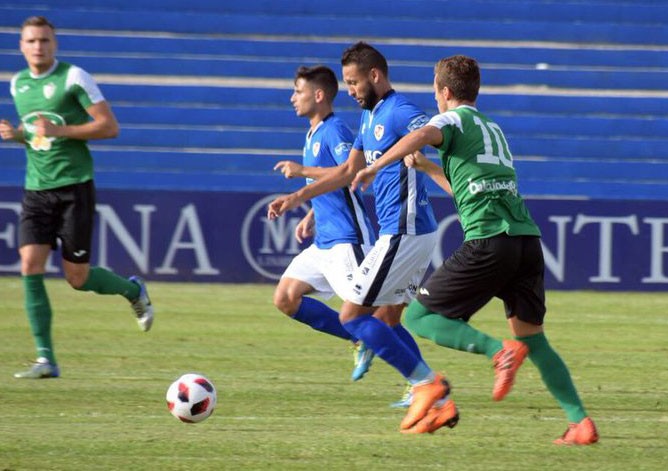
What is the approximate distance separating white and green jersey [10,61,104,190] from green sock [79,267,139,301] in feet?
2.54

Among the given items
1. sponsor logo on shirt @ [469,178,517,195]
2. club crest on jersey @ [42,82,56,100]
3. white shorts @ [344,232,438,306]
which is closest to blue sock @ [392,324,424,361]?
white shorts @ [344,232,438,306]

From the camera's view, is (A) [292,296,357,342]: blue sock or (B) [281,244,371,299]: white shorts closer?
(B) [281,244,371,299]: white shorts

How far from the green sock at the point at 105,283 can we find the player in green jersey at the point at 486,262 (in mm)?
3372

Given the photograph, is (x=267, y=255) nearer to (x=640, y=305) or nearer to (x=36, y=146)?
(x=640, y=305)

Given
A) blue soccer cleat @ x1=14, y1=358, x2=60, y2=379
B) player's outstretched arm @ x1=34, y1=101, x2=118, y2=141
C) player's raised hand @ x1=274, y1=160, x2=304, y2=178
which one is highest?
player's outstretched arm @ x1=34, y1=101, x2=118, y2=141

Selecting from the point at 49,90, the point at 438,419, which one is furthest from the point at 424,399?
the point at 49,90

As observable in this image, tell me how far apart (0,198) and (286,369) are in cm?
801

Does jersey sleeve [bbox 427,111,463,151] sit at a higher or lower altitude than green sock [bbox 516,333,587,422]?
higher

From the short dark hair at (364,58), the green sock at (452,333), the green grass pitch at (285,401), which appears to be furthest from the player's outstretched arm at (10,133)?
the green sock at (452,333)

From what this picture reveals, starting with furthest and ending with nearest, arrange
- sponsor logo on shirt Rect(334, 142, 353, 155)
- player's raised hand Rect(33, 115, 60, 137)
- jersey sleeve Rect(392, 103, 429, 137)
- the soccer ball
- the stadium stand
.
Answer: the stadium stand < player's raised hand Rect(33, 115, 60, 137) < sponsor logo on shirt Rect(334, 142, 353, 155) < jersey sleeve Rect(392, 103, 429, 137) < the soccer ball

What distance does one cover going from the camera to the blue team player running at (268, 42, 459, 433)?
668 cm

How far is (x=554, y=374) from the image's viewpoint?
20.1 feet

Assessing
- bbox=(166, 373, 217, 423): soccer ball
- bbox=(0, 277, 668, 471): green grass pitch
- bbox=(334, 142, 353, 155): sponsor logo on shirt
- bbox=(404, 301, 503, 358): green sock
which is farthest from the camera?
bbox=(334, 142, 353, 155): sponsor logo on shirt

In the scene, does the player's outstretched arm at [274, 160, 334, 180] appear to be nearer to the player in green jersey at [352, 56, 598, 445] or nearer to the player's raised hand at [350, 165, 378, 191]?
the player's raised hand at [350, 165, 378, 191]
